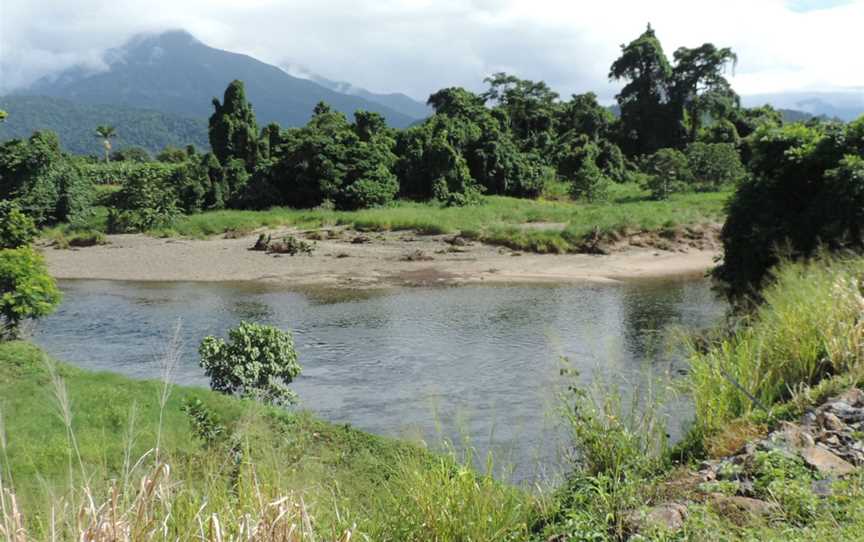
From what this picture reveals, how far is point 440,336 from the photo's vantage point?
19578 millimetres

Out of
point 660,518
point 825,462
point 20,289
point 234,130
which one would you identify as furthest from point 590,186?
point 660,518

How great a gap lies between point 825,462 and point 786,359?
216 centimetres

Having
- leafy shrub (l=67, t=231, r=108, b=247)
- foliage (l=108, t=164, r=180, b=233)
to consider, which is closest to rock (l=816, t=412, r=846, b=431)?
leafy shrub (l=67, t=231, r=108, b=247)

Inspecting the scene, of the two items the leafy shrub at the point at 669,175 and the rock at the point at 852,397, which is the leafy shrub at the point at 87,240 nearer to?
the leafy shrub at the point at 669,175

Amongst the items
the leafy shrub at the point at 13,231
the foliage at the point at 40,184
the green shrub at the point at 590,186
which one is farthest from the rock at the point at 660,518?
the green shrub at the point at 590,186

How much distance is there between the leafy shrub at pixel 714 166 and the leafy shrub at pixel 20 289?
37296 millimetres

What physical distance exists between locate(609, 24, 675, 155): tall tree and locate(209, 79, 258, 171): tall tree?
2735cm

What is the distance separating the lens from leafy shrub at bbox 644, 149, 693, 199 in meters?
42.4

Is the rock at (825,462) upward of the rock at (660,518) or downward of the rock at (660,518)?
upward

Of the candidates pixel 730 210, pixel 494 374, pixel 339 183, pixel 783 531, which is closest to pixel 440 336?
pixel 494 374

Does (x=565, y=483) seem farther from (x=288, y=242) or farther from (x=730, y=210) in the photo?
(x=288, y=242)

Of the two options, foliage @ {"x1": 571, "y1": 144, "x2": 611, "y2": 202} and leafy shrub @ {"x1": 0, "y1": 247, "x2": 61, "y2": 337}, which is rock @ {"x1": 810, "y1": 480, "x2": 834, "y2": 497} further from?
foliage @ {"x1": 571, "y1": 144, "x2": 611, "y2": 202}

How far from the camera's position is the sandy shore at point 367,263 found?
28438 mm

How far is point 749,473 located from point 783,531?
933mm
